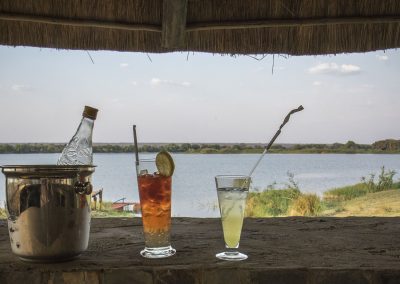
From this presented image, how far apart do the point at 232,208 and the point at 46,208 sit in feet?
1.32

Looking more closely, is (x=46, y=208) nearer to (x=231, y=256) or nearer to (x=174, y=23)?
(x=231, y=256)

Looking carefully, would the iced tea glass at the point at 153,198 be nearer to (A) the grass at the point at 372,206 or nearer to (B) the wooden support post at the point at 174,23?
(B) the wooden support post at the point at 174,23

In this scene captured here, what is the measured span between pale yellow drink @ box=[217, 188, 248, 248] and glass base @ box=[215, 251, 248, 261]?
47 millimetres

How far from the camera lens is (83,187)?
1.04 metres

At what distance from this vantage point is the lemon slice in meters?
1.07

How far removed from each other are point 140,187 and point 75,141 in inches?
9.8

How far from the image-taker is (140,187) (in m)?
1.08

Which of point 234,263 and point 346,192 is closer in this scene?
point 234,263

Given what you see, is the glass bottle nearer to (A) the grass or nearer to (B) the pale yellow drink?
(B) the pale yellow drink

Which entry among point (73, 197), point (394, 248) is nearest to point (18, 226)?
point (73, 197)

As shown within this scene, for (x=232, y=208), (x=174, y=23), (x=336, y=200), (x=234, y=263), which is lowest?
(x=336, y=200)

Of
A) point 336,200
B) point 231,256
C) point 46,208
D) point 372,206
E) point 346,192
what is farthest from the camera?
point 346,192

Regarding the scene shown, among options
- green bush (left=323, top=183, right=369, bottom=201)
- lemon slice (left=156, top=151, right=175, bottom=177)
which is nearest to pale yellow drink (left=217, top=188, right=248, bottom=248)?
lemon slice (left=156, top=151, right=175, bottom=177)

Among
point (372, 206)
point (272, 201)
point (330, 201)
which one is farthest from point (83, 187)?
point (330, 201)
